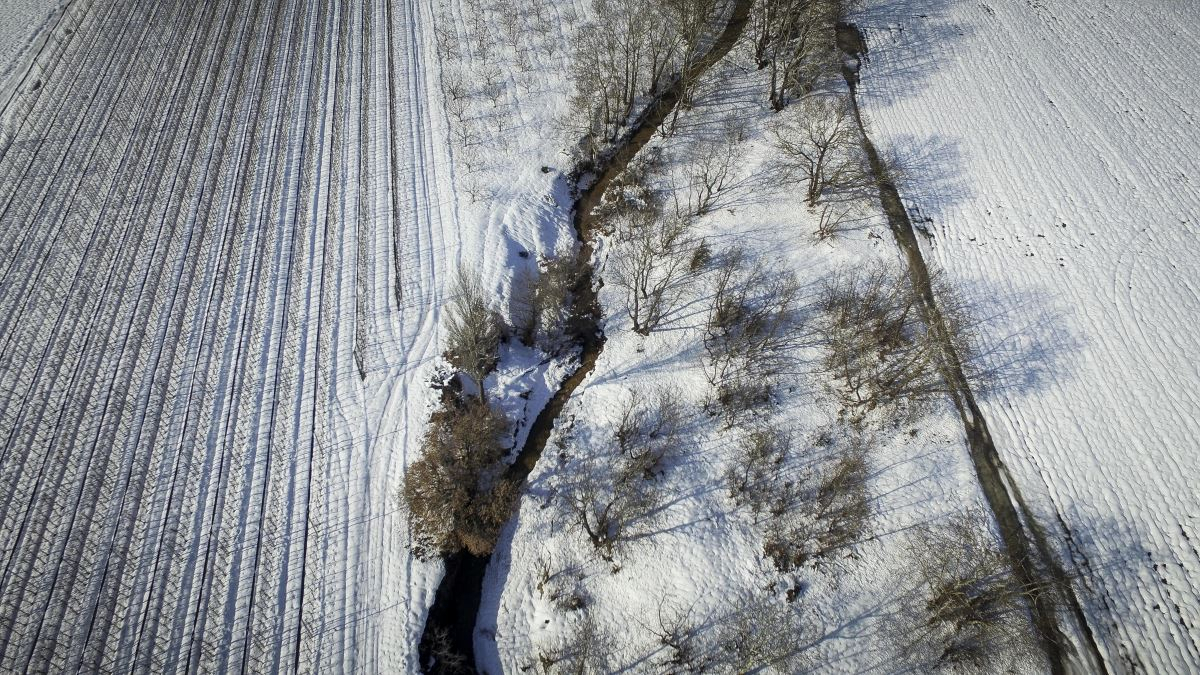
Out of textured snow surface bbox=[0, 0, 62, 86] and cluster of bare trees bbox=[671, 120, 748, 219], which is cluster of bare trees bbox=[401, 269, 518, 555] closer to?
cluster of bare trees bbox=[671, 120, 748, 219]

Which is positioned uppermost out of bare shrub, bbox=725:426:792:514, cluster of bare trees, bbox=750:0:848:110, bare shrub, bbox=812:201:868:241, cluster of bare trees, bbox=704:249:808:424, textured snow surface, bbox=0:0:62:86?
textured snow surface, bbox=0:0:62:86

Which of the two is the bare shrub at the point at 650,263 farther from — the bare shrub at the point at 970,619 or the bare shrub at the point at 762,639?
the bare shrub at the point at 970,619

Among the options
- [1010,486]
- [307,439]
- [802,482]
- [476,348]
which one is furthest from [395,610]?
[1010,486]

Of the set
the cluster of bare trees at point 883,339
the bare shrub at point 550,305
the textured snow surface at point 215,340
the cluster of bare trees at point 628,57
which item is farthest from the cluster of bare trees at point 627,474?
the cluster of bare trees at point 628,57

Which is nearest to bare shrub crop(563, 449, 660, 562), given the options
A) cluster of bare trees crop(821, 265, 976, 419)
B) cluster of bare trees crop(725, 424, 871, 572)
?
cluster of bare trees crop(725, 424, 871, 572)

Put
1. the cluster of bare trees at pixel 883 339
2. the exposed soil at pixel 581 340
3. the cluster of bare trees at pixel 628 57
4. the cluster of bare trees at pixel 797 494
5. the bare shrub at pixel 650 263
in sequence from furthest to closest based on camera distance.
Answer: the cluster of bare trees at pixel 628 57 < the bare shrub at pixel 650 263 < the cluster of bare trees at pixel 883 339 < the cluster of bare trees at pixel 797 494 < the exposed soil at pixel 581 340

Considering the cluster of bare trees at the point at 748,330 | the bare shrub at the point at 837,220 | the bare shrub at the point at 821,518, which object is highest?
the bare shrub at the point at 837,220

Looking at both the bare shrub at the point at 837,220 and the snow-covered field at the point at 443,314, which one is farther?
the bare shrub at the point at 837,220
